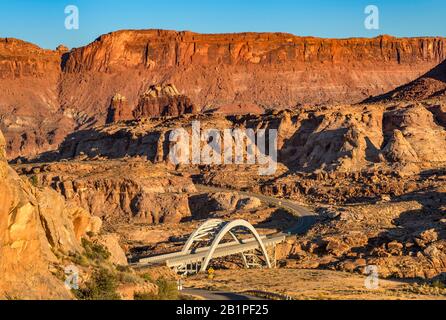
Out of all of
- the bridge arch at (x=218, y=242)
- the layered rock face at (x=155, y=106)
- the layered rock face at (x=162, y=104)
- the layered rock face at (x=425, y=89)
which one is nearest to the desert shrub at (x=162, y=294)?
the bridge arch at (x=218, y=242)

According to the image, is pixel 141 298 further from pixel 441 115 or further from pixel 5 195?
pixel 441 115

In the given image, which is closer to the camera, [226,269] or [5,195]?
[5,195]

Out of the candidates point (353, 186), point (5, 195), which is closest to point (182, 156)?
point (353, 186)

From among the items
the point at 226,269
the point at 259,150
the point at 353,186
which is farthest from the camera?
the point at 259,150

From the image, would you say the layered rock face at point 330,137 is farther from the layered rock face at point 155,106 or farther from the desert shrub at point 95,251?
the desert shrub at point 95,251
